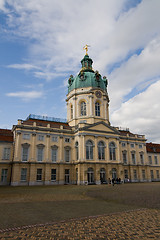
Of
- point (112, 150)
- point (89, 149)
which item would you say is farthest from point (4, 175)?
point (112, 150)

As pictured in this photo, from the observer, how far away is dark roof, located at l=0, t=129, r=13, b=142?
38.6 metres

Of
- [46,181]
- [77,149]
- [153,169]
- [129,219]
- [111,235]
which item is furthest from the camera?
[153,169]

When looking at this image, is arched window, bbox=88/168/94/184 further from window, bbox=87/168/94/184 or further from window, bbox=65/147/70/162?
window, bbox=65/147/70/162

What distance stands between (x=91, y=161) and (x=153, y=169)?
989 inches

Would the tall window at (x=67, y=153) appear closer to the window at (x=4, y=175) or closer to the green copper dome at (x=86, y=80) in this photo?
the window at (x=4, y=175)

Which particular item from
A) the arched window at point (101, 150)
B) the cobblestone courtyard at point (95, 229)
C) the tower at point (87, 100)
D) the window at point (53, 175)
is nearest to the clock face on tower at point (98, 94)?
the tower at point (87, 100)

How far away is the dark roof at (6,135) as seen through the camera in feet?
127

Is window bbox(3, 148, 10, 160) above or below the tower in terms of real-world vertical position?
below

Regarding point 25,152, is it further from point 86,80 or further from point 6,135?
point 86,80

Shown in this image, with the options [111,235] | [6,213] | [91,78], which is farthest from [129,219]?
[91,78]

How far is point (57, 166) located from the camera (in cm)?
3944

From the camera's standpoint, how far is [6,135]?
4019 cm

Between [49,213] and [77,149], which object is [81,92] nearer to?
[77,149]

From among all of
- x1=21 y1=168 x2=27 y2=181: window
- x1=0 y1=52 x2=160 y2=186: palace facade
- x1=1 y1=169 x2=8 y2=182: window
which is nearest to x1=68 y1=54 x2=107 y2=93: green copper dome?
x1=0 y1=52 x2=160 y2=186: palace facade
